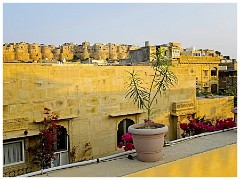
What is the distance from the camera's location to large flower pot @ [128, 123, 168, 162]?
12.6 feet

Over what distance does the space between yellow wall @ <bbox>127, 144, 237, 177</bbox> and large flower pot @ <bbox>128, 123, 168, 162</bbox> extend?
0.44m

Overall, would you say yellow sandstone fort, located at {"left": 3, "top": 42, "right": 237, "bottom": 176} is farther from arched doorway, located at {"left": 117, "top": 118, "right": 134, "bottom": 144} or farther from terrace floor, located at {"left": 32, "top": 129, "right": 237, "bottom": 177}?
terrace floor, located at {"left": 32, "top": 129, "right": 237, "bottom": 177}

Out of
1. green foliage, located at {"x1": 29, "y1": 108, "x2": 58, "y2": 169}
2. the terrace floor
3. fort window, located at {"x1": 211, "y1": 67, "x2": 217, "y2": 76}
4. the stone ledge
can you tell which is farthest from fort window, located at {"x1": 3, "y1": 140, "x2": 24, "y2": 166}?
fort window, located at {"x1": 211, "y1": 67, "x2": 217, "y2": 76}

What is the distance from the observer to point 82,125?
703 cm

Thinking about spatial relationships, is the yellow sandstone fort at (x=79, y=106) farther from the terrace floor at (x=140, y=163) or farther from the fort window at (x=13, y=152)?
the terrace floor at (x=140, y=163)

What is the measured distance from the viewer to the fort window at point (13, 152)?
604 centimetres

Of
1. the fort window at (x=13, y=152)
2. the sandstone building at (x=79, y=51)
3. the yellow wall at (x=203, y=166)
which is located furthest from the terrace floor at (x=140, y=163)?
the sandstone building at (x=79, y=51)

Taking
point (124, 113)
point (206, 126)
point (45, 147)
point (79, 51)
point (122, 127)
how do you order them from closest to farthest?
point (45, 147) < point (206, 126) < point (124, 113) < point (122, 127) < point (79, 51)

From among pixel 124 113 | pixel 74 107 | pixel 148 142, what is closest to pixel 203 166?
pixel 148 142

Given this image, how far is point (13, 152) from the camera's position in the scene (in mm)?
6184

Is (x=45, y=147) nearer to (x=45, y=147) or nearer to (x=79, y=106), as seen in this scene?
(x=45, y=147)

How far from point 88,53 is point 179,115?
4782 cm

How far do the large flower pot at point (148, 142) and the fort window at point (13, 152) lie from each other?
3.16m

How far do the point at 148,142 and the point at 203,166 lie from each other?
0.73m
